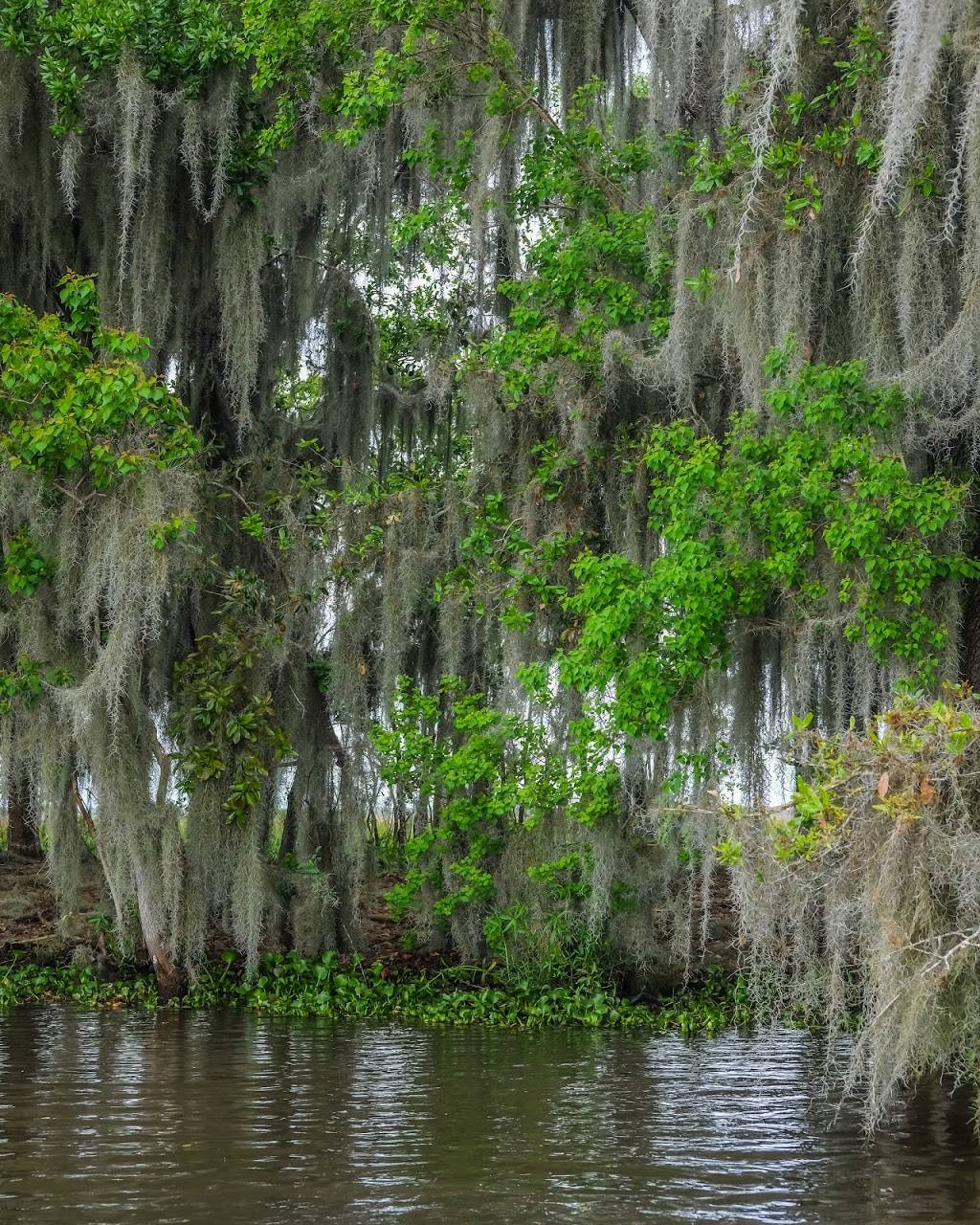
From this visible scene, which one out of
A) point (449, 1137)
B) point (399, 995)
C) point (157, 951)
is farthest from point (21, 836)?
point (449, 1137)

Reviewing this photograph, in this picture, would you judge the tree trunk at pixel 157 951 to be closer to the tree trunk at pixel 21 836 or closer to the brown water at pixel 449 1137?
the brown water at pixel 449 1137

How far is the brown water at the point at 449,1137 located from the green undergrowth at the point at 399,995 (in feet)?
4.65

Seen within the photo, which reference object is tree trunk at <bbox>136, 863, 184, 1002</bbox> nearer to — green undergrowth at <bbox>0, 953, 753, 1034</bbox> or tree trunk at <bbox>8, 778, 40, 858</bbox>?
green undergrowth at <bbox>0, 953, 753, 1034</bbox>

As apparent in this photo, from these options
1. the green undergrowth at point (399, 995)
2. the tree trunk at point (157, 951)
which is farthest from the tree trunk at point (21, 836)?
the tree trunk at point (157, 951)

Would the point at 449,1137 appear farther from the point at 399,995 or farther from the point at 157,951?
the point at 157,951

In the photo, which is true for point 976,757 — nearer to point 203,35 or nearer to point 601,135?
point 601,135

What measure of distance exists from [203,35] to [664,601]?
5436 mm

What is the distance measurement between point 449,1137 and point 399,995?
5567 millimetres

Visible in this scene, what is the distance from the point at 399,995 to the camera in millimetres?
12500

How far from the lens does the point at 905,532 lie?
8945 millimetres

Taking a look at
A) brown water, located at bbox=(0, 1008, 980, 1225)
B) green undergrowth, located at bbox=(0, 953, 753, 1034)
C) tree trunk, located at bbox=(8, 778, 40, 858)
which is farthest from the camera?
tree trunk, located at bbox=(8, 778, 40, 858)

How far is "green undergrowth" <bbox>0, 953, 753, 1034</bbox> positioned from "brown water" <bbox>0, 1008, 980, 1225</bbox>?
4.65ft

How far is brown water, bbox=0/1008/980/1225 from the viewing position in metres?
5.80

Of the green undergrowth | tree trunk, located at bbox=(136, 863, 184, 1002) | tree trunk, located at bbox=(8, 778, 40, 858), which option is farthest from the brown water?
tree trunk, located at bbox=(8, 778, 40, 858)
